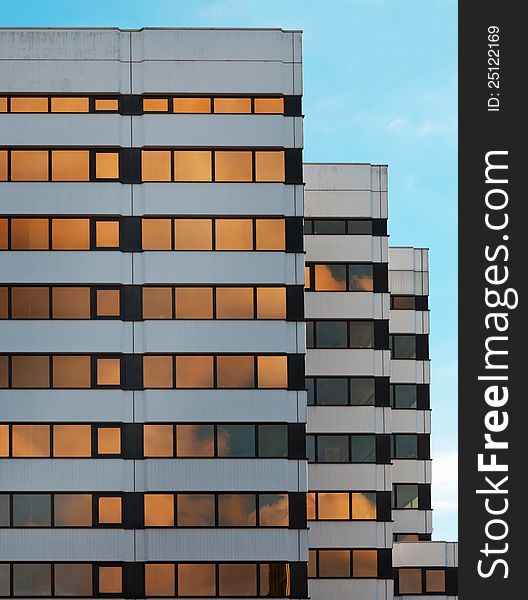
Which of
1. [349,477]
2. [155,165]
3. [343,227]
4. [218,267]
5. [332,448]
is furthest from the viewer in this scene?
[343,227]

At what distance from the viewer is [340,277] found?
60969mm

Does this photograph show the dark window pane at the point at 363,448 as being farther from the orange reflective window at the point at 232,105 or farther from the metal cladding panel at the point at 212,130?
the orange reflective window at the point at 232,105

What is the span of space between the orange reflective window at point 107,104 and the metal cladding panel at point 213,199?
3921mm

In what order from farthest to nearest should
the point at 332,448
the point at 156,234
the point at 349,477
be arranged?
the point at 332,448 < the point at 349,477 < the point at 156,234

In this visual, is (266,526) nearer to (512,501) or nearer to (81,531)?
(81,531)

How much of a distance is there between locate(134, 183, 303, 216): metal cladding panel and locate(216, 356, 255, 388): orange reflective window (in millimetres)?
6746

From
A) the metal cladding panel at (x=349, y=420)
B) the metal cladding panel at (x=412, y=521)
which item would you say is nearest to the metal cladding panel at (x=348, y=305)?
the metal cladding panel at (x=349, y=420)

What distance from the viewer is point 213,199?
48.3 meters

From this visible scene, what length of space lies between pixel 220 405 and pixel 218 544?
613cm

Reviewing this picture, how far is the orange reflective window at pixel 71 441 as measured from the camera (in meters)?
46.8

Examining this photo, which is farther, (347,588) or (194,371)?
(347,588)

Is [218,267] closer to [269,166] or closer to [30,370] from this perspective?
[269,166]

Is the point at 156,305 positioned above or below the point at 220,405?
above

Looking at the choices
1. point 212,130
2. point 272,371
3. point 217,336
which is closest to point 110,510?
point 217,336
